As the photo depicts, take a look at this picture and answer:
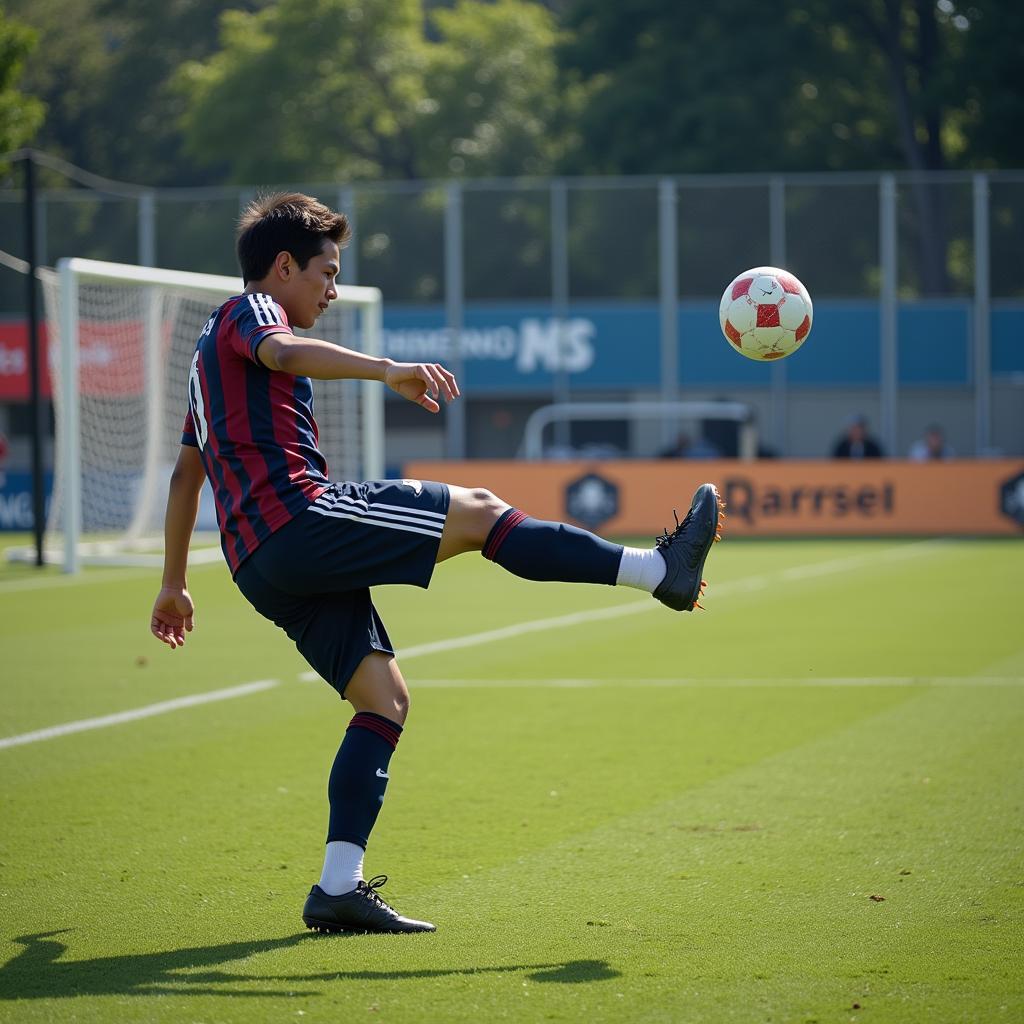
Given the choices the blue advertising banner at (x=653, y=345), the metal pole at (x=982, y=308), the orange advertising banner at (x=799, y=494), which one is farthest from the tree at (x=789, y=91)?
the orange advertising banner at (x=799, y=494)

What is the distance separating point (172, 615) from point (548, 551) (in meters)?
1.28

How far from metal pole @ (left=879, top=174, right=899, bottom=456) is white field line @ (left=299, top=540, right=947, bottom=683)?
7.88m

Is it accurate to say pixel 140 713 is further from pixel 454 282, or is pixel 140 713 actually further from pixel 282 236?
pixel 454 282

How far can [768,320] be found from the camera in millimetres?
5422

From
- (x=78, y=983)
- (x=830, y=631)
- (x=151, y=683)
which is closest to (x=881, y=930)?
(x=78, y=983)

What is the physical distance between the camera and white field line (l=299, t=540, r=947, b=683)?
11008 millimetres

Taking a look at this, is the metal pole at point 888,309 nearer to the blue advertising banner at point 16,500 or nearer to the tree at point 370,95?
the blue advertising banner at point 16,500

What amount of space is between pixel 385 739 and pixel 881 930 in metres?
1.41

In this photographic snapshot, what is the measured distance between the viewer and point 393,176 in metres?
47.8

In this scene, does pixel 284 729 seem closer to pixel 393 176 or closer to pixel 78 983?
pixel 78 983

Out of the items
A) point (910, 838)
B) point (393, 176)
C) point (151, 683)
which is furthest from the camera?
point (393, 176)

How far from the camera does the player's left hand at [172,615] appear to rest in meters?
4.78

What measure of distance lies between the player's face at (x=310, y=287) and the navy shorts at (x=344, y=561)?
19.7 inches

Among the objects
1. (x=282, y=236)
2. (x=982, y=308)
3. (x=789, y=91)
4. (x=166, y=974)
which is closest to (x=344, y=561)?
(x=282, y=236)
